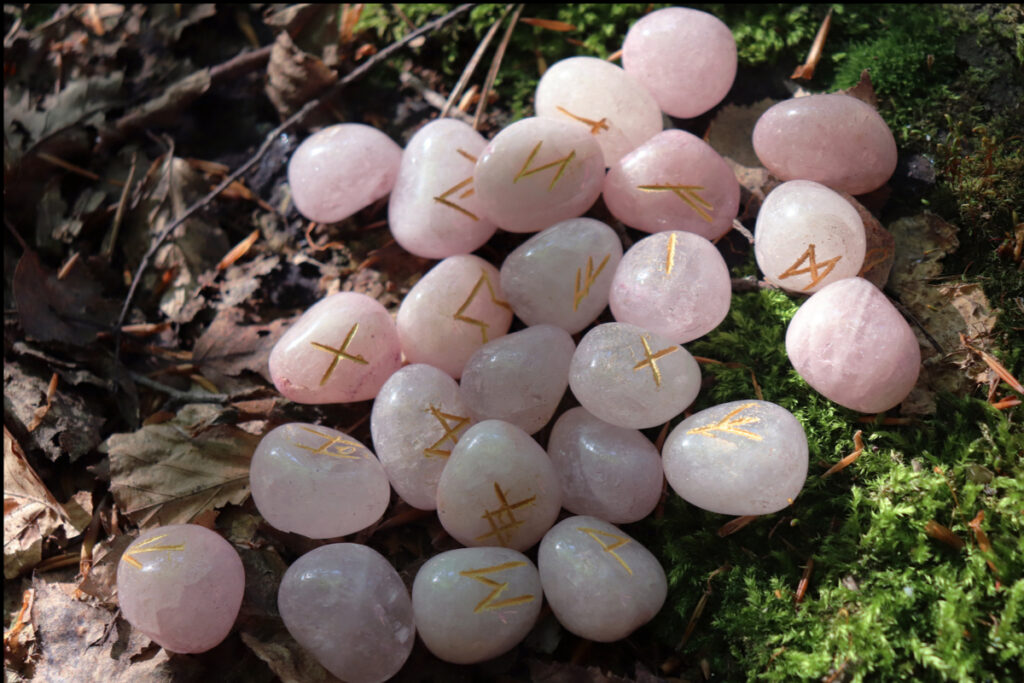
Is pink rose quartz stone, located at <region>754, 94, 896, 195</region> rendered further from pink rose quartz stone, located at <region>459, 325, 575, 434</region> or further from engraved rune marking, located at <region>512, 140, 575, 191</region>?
pink rose quartz stone, located at <region>459, 325, 575, 434</region>

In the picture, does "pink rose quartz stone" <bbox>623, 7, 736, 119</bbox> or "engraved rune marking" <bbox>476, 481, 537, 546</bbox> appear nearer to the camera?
"engraved rune marking" <bbox>476, 481, 537, 546</bbox>

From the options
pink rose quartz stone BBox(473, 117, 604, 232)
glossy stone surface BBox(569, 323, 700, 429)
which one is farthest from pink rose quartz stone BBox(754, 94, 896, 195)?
glossy stone surface BBox(569, 323, 700, 429)

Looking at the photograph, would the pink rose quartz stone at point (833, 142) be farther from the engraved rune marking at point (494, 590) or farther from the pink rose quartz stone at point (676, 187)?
the engraved rune marking at point (494, 590)

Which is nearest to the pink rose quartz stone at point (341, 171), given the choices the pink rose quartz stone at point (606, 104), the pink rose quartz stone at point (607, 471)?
the pink rose quartz stone at point (606, 104)

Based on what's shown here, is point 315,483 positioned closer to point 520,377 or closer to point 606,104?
point 520,377

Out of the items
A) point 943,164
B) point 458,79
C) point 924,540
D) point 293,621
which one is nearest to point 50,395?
point 293,621

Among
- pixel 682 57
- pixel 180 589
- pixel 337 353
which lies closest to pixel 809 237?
pixel 682 57

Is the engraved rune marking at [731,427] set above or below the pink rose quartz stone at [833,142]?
below

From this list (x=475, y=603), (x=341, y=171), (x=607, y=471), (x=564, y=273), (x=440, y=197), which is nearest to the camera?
(x=475, y=603)
